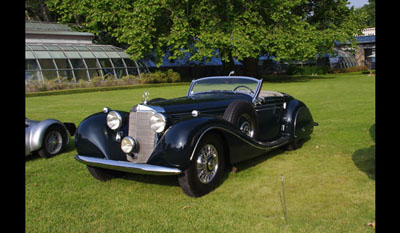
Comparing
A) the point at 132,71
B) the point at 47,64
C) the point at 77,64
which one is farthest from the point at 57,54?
the point at 132,71

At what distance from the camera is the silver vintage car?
6.66 meters

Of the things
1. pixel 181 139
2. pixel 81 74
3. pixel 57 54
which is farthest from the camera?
pixel 81 74

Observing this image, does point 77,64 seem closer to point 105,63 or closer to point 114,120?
point 105,63

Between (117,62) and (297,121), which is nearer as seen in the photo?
(297,121)

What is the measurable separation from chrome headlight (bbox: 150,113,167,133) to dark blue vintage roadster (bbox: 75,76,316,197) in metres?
0.01

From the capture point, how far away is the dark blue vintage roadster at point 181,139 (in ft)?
15.0

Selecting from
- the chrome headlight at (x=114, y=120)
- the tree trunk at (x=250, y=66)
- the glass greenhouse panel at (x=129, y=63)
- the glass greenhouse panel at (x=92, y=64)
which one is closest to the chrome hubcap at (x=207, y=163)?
the chrome headlight at (x=114, y=120)

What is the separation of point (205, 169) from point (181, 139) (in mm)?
635

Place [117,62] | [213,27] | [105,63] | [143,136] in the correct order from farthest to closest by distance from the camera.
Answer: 1. [117,62]
2. [105,63]
3. [213,27]
4. [143,136]

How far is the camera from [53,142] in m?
7.13

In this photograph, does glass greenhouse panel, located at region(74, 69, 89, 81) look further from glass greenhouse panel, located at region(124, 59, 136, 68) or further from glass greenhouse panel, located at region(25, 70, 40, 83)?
glass greenhouse panel, located at region(124, 59, 136, 68)

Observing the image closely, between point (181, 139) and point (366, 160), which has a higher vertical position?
point (181, 139)
